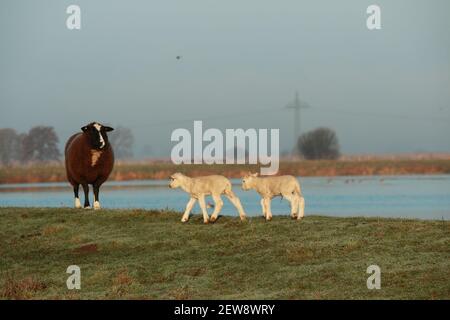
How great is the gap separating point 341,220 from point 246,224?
2471 millimetres

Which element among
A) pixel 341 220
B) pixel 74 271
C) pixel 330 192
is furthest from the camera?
pixel 330 192

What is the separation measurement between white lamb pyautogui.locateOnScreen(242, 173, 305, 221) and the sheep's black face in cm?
566

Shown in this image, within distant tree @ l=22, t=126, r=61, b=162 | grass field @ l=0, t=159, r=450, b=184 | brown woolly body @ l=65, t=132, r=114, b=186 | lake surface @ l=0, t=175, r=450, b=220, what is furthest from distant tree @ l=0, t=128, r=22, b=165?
brown woolly body @ l=65, t=132, r=114, b=186

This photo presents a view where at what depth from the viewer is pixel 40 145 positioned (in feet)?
441

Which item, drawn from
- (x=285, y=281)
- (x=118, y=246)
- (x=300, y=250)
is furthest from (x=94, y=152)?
(x=285, y=281)

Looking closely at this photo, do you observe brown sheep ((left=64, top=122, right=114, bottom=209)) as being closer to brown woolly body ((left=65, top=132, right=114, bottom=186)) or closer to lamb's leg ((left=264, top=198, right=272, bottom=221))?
brown woolly body ((left=65, top=132, right=114, bottom=186))

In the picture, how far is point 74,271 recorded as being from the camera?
18.0 m

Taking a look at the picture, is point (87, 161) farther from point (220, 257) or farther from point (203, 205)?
point (220, 257)

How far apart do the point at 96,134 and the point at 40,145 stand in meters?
111

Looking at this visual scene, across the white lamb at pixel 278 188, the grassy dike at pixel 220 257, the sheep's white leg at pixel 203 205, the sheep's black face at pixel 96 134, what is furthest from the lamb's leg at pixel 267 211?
the sheep's black face at pixel 96 134

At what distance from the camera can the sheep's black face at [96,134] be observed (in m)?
25.8

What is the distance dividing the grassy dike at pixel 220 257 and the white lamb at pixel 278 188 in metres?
0.39
